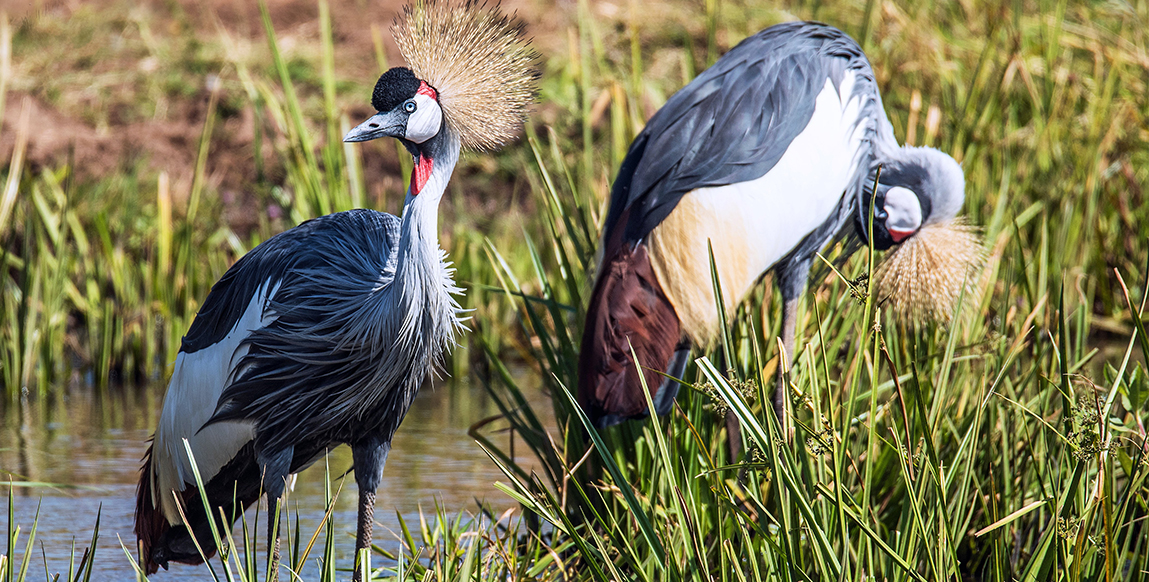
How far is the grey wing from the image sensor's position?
2.78 meters

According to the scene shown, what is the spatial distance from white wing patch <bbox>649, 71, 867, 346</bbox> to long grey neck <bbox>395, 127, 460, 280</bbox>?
53cm

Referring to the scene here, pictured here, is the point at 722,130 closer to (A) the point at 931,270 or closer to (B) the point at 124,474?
(A) the point at 931,270

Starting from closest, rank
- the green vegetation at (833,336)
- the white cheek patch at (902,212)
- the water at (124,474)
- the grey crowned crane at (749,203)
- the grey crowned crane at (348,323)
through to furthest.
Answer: the green vegetation at (833,336), the grey crowned crane at (348,323), the grey crowned crane at (749,203), the white cheek patch at (902,212), the water at (124,474)

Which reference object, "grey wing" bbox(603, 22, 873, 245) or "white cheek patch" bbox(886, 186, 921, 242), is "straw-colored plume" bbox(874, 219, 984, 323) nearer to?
"white cheek patch" bbox(886, 186, 921, 242)

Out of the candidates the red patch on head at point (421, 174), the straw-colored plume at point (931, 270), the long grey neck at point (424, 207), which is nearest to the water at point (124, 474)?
the long grey neck at point (424, 207)

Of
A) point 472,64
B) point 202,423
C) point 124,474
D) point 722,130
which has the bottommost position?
point 124,474

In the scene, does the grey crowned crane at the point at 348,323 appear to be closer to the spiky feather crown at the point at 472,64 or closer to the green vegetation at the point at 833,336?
the spiky feather crown at the point at 472,64

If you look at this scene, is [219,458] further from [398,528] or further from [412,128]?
[412,128]

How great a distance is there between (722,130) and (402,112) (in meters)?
0.82

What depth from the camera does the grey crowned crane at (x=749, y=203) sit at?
2.68 metres

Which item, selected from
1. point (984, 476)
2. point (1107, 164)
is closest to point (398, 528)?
point (984, 476)

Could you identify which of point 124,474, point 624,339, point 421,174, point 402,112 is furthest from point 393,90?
point 124,474

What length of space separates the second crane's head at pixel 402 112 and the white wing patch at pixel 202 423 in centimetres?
57

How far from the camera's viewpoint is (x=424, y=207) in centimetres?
250
